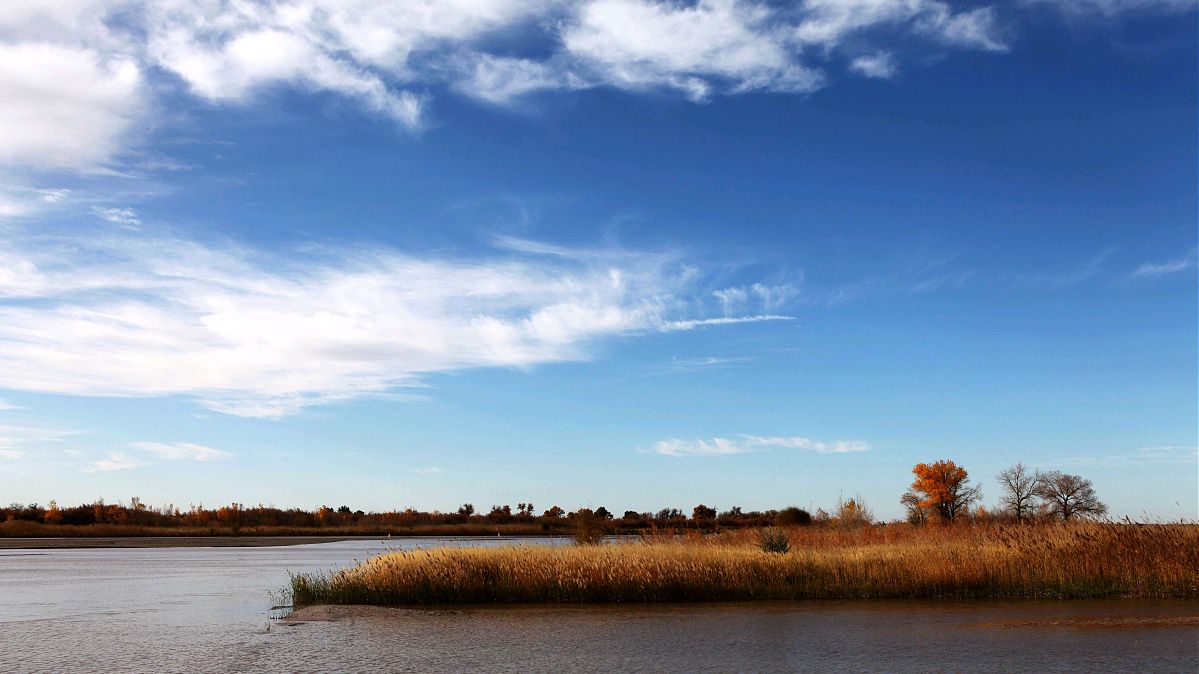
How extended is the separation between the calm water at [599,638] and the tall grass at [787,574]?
1.82 metres

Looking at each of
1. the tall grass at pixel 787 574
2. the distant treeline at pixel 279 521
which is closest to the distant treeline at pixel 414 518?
the distant treeline at pixel 279 521

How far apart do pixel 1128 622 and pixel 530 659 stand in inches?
553

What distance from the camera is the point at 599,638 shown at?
20.6 metres

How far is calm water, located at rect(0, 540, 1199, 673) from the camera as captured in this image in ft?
56.6

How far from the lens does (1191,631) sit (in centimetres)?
2019

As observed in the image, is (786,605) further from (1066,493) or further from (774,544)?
(1066,493)

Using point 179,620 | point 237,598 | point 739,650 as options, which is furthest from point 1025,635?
point 237,598

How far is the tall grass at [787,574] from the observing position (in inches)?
1115

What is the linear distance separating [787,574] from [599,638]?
10.5 metres

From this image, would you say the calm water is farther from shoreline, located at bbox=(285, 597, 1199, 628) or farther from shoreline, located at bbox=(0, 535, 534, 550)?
shoreline, located at bbox=(0, 535, 534, 550)

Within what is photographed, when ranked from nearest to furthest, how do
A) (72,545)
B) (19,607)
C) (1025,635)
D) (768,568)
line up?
(1025,635)
(19,607)
(768,568)
(72,545)

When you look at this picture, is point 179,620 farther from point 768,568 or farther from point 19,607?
point 768,568

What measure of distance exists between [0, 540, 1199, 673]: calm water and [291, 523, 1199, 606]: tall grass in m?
1.82

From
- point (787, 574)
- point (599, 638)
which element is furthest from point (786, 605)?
point (599, 638)
